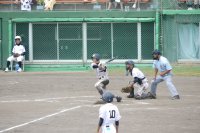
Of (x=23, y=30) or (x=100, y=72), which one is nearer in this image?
(x=100, y=72)

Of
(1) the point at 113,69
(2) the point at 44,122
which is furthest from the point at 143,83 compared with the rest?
(1) the point at 113,69

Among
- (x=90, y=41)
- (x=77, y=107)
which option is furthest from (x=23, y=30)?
(x=77, y=107)

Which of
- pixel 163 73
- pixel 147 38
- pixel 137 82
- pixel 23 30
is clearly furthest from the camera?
pixel 23 30

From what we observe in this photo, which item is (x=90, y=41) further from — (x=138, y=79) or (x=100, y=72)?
(x=138, y=79)

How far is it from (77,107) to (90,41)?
49.3ft

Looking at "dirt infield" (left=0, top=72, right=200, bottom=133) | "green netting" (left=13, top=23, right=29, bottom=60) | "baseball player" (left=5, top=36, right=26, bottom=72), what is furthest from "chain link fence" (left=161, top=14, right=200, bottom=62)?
"baseball player" (left=5, top=36, right=26, bottom=72)

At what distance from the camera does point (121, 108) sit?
2092cm

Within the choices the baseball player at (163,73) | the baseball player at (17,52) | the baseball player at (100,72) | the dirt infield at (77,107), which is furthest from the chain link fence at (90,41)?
the baseball player at (100,72)

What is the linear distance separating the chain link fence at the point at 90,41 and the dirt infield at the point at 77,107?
4.98 m

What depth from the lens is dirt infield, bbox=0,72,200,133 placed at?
17531mm

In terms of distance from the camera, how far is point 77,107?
70.0 ft

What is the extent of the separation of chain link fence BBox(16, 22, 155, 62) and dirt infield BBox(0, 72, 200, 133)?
16.3ft

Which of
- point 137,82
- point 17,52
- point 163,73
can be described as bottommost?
point 137,82

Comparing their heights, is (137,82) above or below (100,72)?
below
